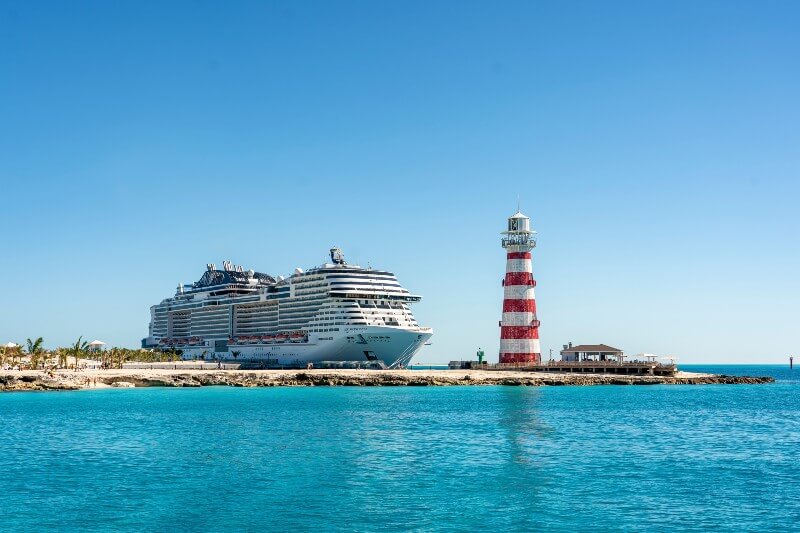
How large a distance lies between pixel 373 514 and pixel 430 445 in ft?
49.3

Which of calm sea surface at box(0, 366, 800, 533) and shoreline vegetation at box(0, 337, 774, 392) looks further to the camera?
shoreline vegetation at box(0, 337, 774, 392)

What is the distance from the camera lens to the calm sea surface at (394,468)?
24484 mm

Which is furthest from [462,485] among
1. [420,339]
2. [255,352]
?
[255,352]

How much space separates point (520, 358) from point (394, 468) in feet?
222

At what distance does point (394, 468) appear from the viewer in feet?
107

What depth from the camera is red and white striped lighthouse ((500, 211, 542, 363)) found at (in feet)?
311

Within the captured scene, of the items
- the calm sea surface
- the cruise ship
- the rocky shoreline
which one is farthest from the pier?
the calm sea surface

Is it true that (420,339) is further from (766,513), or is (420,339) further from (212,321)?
(766,513)

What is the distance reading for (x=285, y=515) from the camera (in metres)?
24.7

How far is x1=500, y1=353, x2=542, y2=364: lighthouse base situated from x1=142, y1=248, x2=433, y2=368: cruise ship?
36.6ft

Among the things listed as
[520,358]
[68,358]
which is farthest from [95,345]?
[520,358]

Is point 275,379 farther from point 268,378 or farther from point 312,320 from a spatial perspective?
point 312,320

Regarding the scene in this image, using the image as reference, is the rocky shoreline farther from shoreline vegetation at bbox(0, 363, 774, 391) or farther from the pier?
the pier

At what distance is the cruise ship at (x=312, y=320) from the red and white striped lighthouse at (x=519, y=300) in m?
12.3
